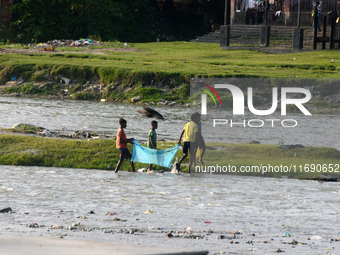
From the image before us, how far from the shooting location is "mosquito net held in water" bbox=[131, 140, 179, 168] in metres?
15.9

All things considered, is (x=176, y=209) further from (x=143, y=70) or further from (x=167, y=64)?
(x=167, y=64)

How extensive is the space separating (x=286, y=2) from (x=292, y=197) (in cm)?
2685

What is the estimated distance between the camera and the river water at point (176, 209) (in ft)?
33.6

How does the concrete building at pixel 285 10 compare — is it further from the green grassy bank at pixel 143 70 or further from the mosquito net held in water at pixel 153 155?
the mosquito net held in water at pixel 153 155

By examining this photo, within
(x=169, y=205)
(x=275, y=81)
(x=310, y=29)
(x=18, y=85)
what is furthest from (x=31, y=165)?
(x=310, y=29)

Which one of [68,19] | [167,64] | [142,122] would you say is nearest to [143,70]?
[167,64]

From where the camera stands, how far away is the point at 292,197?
44.6 feet

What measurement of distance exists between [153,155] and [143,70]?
1516 centimetres

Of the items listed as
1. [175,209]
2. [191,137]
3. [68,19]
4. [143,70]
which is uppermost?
[68,19]

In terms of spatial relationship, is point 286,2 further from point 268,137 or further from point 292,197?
point 292,197

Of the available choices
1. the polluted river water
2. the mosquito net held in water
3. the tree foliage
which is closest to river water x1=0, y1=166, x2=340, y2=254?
the polluted river water

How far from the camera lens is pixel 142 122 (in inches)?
961

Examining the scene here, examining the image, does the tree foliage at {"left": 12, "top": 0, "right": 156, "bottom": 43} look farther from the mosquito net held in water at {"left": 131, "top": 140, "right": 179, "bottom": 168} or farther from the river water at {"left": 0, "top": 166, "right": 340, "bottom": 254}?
the river water at {"left": 0, "top": 166, "right": 340, "bottom": 254}

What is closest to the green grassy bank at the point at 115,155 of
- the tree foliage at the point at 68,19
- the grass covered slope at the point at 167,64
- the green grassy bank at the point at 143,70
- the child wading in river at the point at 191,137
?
the child wading in river at the point at 191,137
